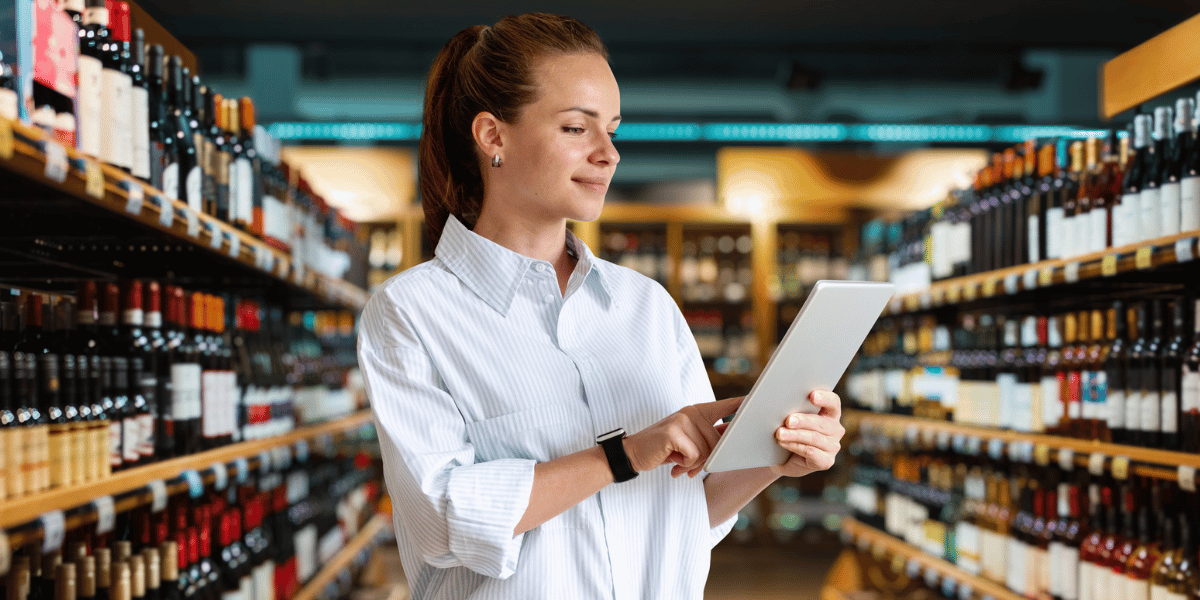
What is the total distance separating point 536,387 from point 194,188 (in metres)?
1.59

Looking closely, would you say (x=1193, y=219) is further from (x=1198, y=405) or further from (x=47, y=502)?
(x=47, y=502)

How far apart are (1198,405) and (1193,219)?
47cm

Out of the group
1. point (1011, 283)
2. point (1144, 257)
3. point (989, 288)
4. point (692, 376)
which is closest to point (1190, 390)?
point (1144, 257)

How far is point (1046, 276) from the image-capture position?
10.2 ft

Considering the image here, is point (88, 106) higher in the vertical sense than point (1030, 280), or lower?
higher

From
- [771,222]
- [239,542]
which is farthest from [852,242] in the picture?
[239,542]

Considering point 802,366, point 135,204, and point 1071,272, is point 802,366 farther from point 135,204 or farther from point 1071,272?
point 1071,272

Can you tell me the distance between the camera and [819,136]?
750cm

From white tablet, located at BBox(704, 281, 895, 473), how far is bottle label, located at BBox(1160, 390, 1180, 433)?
176cm

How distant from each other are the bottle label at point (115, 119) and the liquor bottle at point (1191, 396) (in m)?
2.60

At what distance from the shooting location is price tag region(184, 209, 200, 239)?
7.34ft

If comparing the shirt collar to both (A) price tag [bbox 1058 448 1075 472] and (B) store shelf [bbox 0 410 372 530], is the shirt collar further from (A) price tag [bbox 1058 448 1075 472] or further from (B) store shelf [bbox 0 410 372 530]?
(A) price tag [bbox 1058 448 1075 472]

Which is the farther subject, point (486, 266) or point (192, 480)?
point (192, 480)

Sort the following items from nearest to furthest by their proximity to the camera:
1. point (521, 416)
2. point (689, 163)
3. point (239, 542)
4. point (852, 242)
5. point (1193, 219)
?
point (521, 416) < point (1193, 219) < point (239, 542) < point (852, 242) < point (689, 163)
